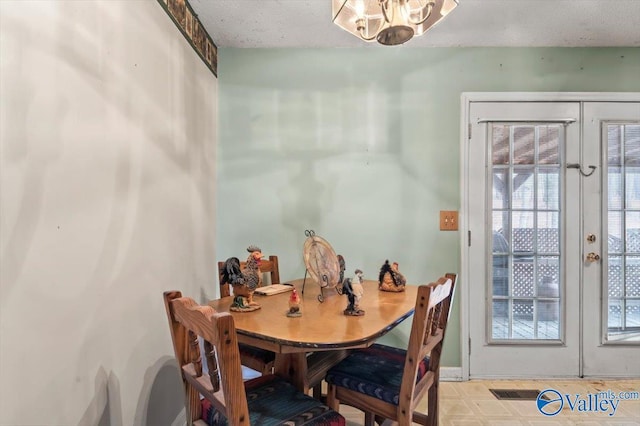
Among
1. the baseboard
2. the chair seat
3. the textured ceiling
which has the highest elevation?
the textured ceiling

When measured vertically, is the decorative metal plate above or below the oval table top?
above

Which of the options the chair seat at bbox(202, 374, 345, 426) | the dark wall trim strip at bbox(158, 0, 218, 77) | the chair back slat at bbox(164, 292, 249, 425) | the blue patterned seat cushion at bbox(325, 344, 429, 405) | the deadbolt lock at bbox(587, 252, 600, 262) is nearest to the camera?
the chair back slat at bbox(164, 292, 249, 425)

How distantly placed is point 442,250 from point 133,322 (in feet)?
6.39

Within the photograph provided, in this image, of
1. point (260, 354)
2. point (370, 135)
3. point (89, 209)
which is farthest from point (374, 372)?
point (370, 135)

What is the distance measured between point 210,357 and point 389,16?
48.7 inches

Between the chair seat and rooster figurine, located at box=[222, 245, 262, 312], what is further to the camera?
rooster figurine, located at box=[222, 245, 262, 312]

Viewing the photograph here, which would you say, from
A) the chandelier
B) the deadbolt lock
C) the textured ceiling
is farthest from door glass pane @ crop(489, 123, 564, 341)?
the chandelier

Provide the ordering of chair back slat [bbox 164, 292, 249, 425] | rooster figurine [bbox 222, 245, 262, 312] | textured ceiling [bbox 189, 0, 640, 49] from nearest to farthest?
chair back slat [bbox 164, 292, 249, 425]
rooster figurine [bbox 222, 245, 262, 312]
textured ceiling [bbox 189, 0, 640, 49]

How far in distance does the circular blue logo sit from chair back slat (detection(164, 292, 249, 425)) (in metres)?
2.01

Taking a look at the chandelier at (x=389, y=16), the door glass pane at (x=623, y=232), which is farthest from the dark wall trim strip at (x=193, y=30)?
the door glass pane at (x=623, y=232)

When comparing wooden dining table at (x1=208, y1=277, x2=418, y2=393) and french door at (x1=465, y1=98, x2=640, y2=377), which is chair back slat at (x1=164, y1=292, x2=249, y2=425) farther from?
french door at (x1=465, y1=98, x2=640, y2=377)

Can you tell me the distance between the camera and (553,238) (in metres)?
2.33

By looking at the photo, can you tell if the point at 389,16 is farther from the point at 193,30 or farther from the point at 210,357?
the point at 193,30

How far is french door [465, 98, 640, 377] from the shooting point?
2.30 meters
